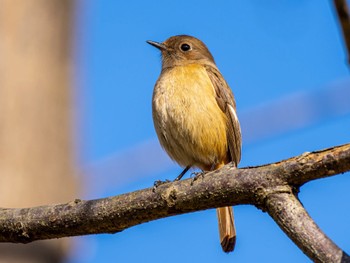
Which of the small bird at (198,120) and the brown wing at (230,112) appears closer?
the small bird at (198,120)

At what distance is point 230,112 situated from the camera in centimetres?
581

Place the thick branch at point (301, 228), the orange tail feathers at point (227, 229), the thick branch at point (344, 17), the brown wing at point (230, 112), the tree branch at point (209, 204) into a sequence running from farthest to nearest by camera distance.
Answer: the brown wing at point (230, 112), the orange tail feathers at point (227, 229), the tree branch at point (209, 204), the thick branch at point (301, 228), the thick branch at point (344, 17)

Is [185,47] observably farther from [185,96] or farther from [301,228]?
[301,228]

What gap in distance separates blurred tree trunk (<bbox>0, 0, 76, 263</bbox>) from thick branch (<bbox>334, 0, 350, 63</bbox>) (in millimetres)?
3726

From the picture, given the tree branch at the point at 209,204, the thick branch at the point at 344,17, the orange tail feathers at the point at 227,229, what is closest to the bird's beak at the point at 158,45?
the orange tail feathers at the point at 227,229

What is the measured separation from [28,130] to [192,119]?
1310 millimetres

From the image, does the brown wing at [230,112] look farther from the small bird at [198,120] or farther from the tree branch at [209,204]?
the tree branch at [209,204]

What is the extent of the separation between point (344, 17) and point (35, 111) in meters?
4.01

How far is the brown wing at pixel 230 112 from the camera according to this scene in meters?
5.66

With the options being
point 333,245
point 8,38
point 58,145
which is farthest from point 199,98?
point 333,245

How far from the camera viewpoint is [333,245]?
284 cm

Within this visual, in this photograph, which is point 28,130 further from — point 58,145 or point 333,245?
point 333,245

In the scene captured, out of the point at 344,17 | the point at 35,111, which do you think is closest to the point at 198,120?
the point at 35,111

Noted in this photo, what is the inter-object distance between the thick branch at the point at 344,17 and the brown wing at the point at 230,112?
142 inches
